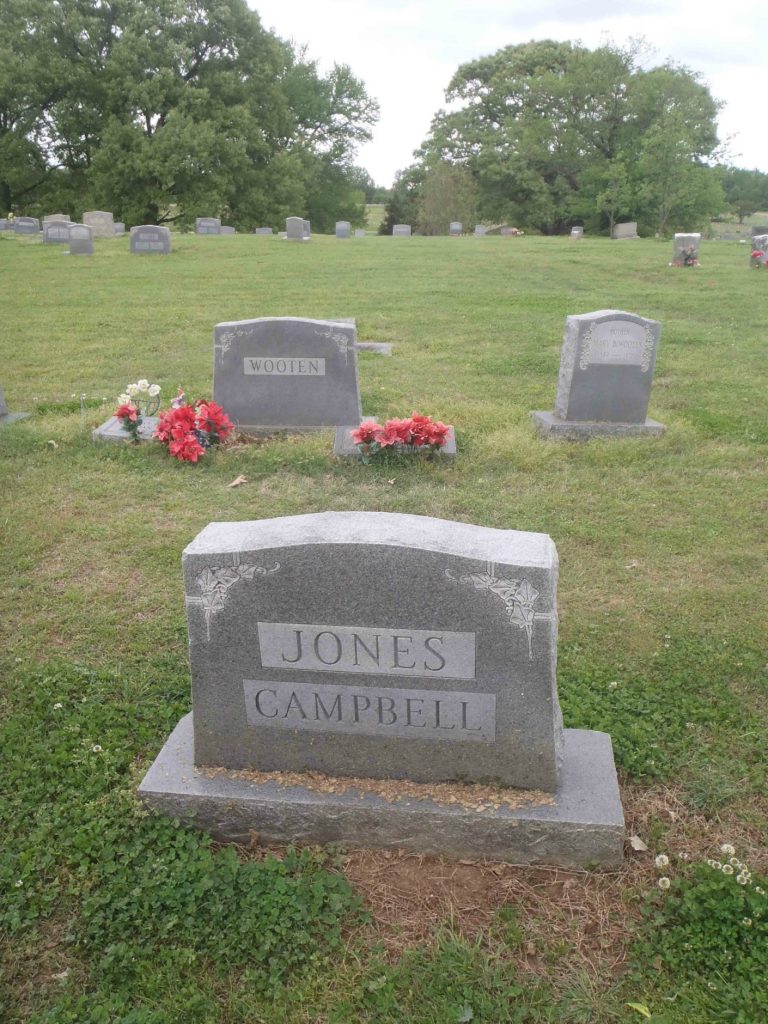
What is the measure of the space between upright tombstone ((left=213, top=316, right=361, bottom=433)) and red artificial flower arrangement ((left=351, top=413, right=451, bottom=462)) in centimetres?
117

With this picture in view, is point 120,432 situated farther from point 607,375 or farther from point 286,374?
point 607,375

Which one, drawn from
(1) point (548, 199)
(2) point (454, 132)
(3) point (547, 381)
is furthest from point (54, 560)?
(2) point (454, 132)

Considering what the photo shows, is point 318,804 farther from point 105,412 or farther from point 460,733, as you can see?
point 105,412

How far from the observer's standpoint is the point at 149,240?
23500mm

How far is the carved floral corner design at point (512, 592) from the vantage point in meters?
2.69

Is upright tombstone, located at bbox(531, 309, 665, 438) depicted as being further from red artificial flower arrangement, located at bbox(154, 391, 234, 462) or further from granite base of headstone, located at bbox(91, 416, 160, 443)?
granite base of headstone, located at bbox(91, 416, 160, 443)

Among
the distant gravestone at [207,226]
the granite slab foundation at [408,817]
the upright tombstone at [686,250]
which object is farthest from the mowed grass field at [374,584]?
the distant gravestone at [207,226]

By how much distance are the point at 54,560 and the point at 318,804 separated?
3.05m

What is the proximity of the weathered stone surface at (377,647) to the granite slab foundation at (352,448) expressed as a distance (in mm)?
3989

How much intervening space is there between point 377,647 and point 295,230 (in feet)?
91.9

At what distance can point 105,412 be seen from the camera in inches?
331

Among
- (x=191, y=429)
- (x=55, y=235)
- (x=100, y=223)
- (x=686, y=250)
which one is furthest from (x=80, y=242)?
(x=191, y=429)

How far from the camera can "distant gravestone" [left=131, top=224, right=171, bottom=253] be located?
76.9 ft

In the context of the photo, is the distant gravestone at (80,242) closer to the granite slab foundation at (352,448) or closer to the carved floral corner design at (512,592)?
the granite slab foundation at (352,448)
